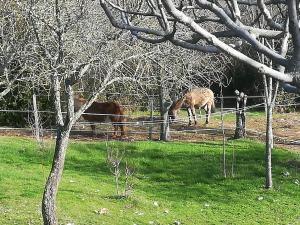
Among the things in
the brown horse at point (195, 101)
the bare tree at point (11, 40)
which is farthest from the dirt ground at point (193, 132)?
the bare tree at point (11, 40)

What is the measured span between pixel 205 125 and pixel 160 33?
14795mm

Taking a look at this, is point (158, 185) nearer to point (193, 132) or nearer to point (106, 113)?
point (106, 113)

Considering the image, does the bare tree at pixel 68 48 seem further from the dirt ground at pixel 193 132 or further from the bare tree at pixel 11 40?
the dirt ground at pixel 193 132

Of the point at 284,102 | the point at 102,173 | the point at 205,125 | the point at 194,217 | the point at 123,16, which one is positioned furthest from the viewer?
the point at 284,102

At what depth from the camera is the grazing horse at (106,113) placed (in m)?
15.9

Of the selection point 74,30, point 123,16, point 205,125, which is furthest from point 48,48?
point 205,125

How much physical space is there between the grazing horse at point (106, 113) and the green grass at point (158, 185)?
123 cm

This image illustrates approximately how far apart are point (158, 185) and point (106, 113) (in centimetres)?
525

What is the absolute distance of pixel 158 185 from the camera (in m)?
11.3

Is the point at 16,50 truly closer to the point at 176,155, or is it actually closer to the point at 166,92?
the point at 176,155

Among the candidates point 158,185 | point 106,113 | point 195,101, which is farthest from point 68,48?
point 195,101

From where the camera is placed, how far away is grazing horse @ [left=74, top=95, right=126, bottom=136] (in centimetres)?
1586

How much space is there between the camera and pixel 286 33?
3.63 m

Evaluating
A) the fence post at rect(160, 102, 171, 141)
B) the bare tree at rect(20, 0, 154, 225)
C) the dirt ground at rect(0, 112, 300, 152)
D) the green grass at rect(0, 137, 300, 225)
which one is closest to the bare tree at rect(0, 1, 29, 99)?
the bare tree at rect(20, 0, 154, 225)
